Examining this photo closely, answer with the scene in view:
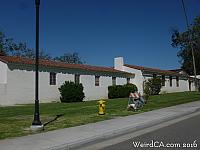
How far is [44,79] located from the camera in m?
30.5

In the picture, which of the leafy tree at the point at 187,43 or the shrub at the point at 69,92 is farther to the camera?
the leafy tree at the point at 187,43

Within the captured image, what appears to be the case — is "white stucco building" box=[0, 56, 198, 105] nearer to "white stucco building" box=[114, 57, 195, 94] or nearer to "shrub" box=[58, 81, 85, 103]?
"white stucco building" box=[114, 57, 195, 94]

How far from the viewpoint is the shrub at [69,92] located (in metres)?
31.4

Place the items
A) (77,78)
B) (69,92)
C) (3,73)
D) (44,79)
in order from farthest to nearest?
(77,78)
(69,92)
(44,79)
(3,73)

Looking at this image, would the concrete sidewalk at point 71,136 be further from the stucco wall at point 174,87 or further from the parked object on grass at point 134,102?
the stucco wall at point 174,87

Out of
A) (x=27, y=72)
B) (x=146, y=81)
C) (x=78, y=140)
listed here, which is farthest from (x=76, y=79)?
(x=78, y=140)

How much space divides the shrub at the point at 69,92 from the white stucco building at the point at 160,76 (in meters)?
13.9

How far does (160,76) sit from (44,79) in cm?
2293

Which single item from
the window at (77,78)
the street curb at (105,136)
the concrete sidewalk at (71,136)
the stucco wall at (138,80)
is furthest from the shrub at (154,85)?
the concrete sidewalk at (71,136)

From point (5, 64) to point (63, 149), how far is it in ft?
65.3

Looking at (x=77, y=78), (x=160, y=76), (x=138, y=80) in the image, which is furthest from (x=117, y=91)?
(x=160, y=76)

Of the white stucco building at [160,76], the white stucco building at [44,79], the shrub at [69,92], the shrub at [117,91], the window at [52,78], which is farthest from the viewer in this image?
the white stucco building at [160,76]

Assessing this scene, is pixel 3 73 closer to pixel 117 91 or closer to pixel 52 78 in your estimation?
pixel 52 78

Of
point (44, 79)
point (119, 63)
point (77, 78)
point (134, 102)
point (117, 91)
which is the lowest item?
point (134, 102)
